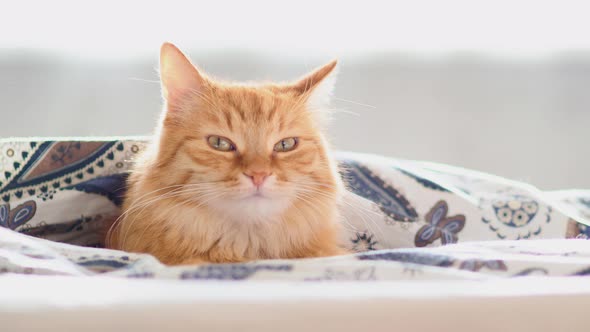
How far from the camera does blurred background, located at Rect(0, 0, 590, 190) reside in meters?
2.54

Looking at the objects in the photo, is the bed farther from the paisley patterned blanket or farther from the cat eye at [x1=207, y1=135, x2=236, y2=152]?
the cat eye at [x1=207, y1=135, x2=236, y2=152]

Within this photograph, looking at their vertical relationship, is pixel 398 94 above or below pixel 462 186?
above

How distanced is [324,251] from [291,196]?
0.17 metres

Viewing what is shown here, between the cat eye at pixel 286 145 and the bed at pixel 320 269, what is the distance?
0.98 feet

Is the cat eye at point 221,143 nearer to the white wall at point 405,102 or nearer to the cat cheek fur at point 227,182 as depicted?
the cat cheek fur at point 227,182

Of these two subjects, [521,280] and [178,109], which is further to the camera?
[178,109]

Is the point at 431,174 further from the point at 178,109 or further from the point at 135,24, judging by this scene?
the point at 135,24

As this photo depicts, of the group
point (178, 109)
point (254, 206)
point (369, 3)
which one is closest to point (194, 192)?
point (254, 206)

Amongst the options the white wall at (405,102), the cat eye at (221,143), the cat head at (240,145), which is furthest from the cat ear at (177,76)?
the white wall at (405,102)

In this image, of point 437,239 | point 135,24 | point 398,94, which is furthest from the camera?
point 398,94

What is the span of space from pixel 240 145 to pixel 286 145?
13cm

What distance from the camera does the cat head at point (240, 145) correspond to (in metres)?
1.24

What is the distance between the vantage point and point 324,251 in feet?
4.49

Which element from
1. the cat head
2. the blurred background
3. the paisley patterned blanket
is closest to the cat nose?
the cat head
